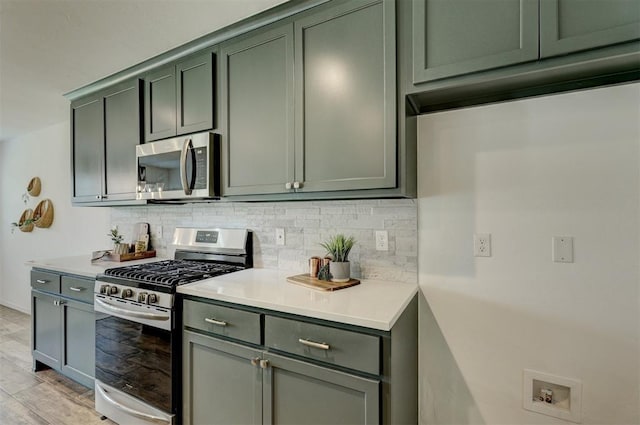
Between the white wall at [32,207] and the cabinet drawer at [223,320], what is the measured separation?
230cm

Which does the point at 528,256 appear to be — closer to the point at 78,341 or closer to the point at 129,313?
the point at 129,313

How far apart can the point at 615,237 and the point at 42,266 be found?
367 cm

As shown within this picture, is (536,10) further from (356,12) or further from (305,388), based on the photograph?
(305,388)

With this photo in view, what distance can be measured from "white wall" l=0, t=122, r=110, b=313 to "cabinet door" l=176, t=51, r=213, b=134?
6.17 feet

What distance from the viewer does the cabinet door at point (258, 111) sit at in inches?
70.6

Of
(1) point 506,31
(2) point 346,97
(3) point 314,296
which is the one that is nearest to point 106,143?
(2) point 346,97

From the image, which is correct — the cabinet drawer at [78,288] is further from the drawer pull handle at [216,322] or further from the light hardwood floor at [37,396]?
the drawer pull handle at [216,322]

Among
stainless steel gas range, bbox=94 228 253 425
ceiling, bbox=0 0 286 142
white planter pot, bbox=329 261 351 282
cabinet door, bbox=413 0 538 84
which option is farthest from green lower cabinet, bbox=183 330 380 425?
ceiling, bbox=0 0 286 142

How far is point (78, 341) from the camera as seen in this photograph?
238 cm

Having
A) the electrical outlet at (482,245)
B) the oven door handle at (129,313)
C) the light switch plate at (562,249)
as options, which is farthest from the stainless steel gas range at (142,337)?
the light switch plate at (562,249)

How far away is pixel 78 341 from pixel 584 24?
333cm

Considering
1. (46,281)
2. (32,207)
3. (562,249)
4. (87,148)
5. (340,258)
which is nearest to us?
(562,249)

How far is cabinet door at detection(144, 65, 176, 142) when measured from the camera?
2254 mm

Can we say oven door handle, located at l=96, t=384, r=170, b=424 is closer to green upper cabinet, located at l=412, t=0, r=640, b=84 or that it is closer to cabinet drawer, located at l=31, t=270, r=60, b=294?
cabinet drawer, located at l=31, t=270, r=60, b=294
